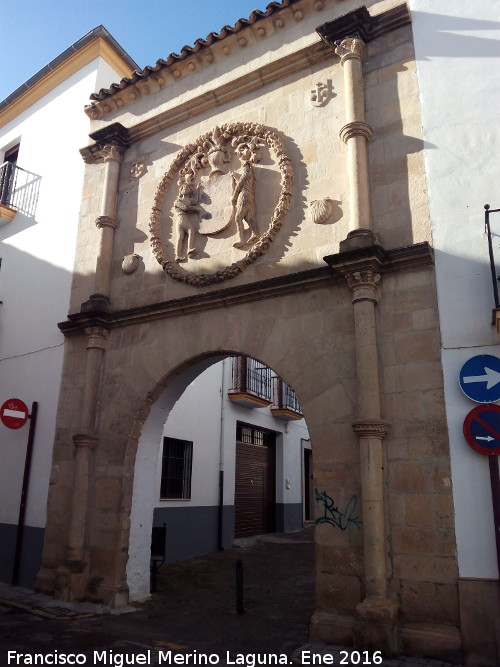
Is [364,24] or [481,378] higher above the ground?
[364,24]

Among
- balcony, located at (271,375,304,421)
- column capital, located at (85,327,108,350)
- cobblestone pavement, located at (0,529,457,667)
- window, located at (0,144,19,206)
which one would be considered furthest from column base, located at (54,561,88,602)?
balcony, located at (271,375,304,421)

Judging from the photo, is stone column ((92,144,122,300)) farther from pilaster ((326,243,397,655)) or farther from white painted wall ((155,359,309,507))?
pilaster ((326,243,397,655))

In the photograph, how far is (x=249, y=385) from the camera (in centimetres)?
1476

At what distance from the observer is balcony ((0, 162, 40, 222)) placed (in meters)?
10.7

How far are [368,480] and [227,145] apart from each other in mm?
5100

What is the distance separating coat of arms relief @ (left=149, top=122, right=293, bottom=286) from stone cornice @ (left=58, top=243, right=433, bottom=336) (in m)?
0.33

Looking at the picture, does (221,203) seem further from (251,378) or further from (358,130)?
(251,378)

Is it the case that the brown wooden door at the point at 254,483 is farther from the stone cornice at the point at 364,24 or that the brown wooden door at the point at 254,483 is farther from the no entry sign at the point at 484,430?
the stone cornice at the point at 364,24

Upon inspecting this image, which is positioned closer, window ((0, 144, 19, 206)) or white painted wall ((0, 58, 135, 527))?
white painted wall ((0, 58, 135, 527))

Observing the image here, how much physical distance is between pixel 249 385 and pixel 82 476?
7.50 meters

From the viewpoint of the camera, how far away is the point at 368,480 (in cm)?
542

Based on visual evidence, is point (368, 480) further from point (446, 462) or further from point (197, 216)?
point (197, 216)

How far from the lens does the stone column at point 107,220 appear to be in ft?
27.9

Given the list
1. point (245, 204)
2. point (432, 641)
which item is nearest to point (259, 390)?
point (245, 204)
